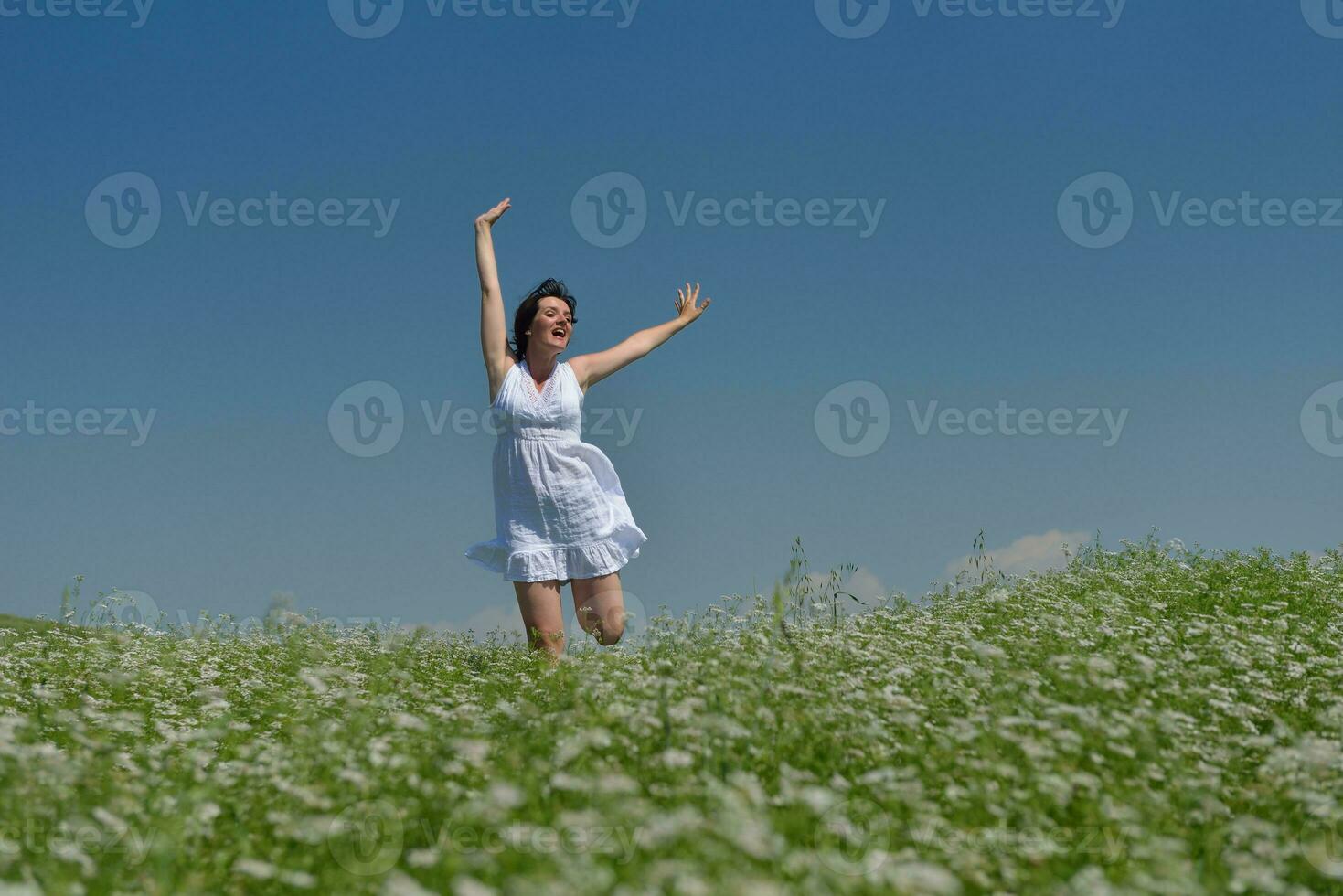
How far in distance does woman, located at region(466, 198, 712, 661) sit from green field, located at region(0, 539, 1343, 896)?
3.42 ft

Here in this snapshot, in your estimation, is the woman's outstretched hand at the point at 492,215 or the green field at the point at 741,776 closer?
the green field at the point at 741,776

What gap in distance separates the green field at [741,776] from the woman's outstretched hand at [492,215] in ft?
13.5

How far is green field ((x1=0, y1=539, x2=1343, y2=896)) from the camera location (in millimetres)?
3779

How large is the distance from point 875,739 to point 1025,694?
1.12m

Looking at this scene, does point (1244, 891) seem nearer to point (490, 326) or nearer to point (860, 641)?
point (860, 641)

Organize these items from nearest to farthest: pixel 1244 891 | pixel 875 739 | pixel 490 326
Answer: pixel 1244 891 < pixel 875 739 < pixel 490 326

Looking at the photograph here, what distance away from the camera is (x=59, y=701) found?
8469 mm

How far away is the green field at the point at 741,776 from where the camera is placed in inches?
149

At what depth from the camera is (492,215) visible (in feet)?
32.1

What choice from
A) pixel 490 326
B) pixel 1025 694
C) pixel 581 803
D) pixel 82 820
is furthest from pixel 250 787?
pixel 490 326

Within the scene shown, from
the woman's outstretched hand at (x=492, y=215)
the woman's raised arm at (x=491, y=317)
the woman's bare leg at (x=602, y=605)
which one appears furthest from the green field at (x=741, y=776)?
the woman's outstretched hand at (x=492, y=215)

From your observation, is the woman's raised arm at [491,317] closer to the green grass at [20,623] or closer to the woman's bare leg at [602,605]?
the woman's bare leg at [602,605]

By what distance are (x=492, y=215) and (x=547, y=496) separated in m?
2.68

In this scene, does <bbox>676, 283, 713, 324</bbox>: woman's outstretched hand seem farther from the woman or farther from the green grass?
the green grass
